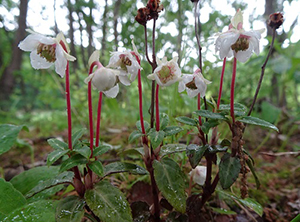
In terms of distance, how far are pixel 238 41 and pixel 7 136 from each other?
99 cm

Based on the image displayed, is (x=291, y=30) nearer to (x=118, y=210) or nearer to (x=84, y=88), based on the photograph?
(x=118, y=210)

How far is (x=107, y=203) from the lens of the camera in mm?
646

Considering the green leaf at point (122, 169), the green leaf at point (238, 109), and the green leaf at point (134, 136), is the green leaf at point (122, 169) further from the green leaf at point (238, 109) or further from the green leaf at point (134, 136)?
the green leaf at point (238, 109)

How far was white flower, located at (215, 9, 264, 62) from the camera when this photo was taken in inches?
25.1

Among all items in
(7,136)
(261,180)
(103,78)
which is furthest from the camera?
(261,180)

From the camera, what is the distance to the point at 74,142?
0.74 meters

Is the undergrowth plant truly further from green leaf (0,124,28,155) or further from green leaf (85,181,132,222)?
green leaf (0,124,28,155)

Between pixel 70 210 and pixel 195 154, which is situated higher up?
pixel 195 154

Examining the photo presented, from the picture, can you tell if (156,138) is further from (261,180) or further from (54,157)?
(261,180)

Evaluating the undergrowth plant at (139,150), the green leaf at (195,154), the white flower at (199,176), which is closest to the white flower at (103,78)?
the undergrowth plant at (139,150)

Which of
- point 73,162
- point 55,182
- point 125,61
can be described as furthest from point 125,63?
point 55,182

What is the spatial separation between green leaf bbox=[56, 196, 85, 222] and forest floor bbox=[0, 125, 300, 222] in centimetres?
32

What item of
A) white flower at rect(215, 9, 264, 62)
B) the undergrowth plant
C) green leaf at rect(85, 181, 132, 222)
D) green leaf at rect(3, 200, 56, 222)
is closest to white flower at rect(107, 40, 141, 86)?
the undergrowth plant

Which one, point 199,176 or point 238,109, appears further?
point 199,176
